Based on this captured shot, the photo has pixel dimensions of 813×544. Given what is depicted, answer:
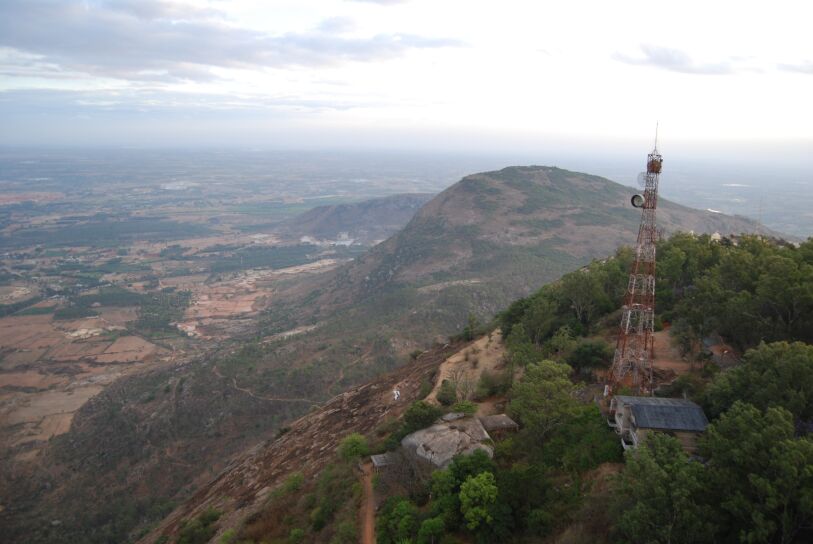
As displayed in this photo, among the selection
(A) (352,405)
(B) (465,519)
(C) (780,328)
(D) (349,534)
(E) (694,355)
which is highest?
(C) (780,328)

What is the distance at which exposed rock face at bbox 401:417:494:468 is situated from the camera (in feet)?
64.6

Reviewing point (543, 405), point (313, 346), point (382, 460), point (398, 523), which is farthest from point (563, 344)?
point (313, 346)

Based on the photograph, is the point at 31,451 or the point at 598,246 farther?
the point at 598,246

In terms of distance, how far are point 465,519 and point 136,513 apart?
33.5 m

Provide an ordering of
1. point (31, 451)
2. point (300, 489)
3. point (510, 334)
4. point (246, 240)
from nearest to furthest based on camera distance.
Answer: point (300, 489)
point (510, 334)
point (31, 451)
point (246, 240)

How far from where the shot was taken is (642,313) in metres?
21.8

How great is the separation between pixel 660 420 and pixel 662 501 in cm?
558

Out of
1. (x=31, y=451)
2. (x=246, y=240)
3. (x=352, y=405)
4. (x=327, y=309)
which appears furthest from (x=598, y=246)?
(x=246, y=240)

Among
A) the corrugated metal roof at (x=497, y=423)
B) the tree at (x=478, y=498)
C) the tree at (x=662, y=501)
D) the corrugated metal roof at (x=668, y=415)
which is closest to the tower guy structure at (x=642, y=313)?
the corrugated metal roof at (x=668, y=415)

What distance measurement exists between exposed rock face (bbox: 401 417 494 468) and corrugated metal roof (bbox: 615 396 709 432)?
557cm

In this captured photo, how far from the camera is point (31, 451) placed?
51.0 meters

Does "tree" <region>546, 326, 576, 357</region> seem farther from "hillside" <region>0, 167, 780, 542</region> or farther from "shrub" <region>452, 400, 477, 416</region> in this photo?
"hillside" <region>0, 167, 780, 542</region>

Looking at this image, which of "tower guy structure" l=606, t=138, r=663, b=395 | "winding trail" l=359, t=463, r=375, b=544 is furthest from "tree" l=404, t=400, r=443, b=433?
"tower guy structure" l=606, t=138, r=663, b=395

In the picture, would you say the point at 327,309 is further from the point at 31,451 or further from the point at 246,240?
the point at 246,240
